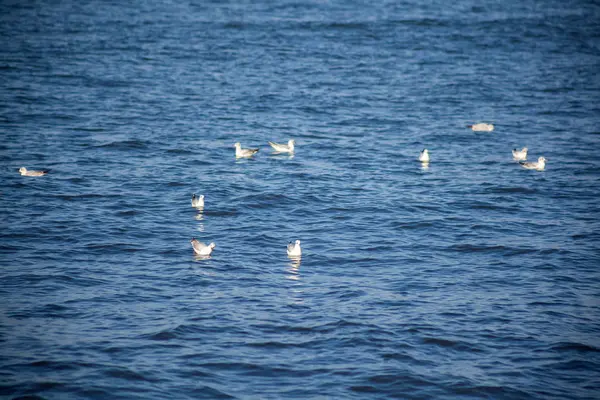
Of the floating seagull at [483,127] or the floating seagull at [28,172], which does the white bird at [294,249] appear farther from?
the floating seagull at [483,127]

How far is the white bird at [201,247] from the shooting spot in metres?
16.8

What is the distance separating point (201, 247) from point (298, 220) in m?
4.00

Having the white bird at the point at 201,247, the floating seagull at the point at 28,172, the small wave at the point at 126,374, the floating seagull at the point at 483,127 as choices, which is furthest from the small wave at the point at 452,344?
the floating seagull at the point at 483,127

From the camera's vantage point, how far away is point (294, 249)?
17031mm

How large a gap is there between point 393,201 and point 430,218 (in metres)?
1.65

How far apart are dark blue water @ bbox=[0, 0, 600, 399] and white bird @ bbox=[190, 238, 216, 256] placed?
1.00ft

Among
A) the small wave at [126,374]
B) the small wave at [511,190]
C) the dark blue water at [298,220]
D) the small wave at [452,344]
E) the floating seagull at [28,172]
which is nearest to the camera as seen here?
the small wave at [126,374]

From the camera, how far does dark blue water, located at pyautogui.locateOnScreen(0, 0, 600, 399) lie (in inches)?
496

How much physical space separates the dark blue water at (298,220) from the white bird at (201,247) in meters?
0.30

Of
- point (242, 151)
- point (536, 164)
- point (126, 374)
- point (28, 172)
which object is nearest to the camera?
point (126, 374)


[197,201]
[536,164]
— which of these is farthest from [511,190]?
[197,201]

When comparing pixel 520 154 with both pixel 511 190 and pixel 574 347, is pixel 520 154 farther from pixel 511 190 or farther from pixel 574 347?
pixel 574 347

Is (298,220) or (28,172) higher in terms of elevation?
(28,172)

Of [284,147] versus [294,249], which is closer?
[294,249]
